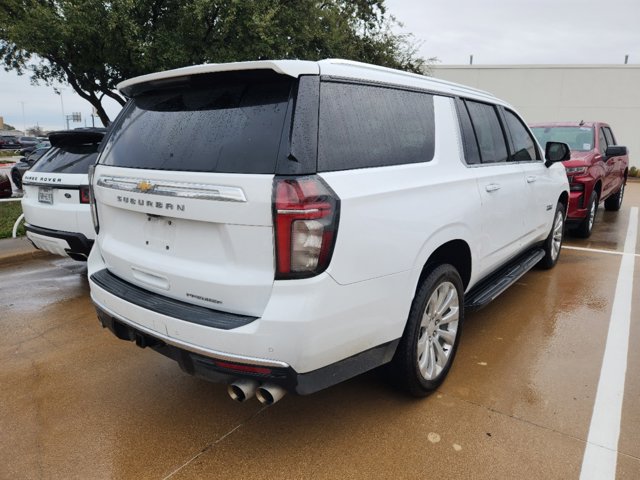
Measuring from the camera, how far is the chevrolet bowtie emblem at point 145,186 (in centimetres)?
231

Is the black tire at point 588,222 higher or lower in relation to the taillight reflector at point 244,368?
lower

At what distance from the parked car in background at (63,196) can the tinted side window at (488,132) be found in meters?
3.40

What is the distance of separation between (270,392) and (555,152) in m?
4.16

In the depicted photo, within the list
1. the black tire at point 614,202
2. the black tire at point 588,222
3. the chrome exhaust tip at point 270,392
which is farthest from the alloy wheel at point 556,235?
the black tire at point 614,202

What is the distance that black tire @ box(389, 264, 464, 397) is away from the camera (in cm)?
257

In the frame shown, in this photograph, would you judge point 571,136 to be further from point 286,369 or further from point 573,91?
point 573,91

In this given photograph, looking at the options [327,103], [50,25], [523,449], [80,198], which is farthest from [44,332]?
[50,25]

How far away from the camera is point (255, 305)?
2.03 meters

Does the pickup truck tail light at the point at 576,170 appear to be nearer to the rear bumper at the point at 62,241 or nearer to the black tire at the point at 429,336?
the black tire at the point at 429,336

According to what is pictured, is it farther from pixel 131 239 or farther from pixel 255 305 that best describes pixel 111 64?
pixel 255 305

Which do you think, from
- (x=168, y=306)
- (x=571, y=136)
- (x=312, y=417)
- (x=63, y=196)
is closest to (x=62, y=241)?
(x=63, y=196)

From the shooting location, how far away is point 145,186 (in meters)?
2.34

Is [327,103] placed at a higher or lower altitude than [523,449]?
higher

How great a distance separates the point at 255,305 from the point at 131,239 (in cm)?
97
